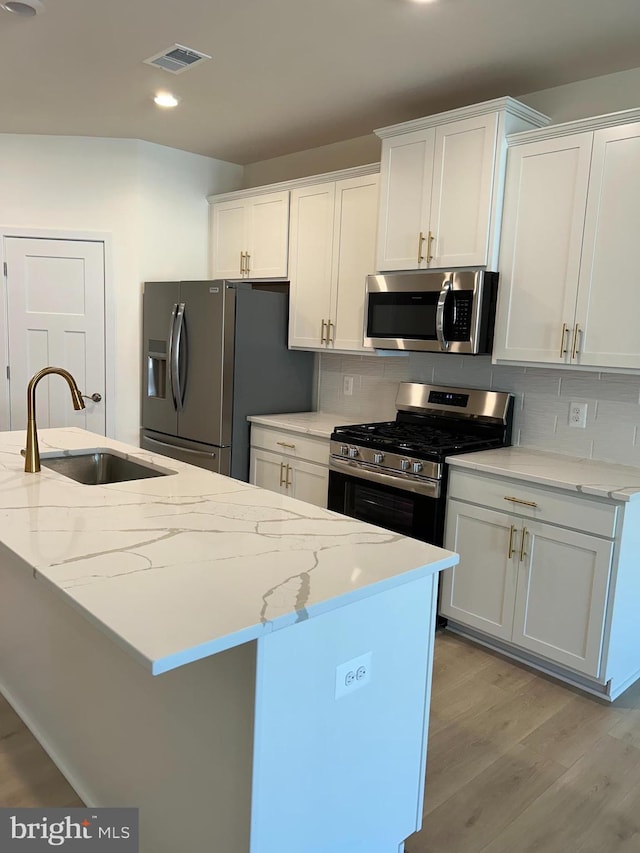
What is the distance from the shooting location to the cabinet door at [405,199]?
10.4ft

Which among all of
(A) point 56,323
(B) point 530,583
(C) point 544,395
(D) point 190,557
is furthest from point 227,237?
(D) point 190,557

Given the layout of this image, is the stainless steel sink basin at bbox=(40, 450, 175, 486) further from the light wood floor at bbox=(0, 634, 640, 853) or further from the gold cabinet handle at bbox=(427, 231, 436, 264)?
the gold cabinet handle at bbox=(427, 231, 436, 264)

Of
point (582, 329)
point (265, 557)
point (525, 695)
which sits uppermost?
point (582, 329)

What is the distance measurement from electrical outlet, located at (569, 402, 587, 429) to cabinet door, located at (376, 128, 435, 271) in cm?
100

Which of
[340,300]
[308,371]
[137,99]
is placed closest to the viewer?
[137,99]

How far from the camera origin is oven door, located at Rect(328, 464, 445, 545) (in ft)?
9.89

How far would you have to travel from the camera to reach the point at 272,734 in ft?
4.29

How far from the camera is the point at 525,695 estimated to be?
8.70 feet

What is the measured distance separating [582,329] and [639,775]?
1.68 metres

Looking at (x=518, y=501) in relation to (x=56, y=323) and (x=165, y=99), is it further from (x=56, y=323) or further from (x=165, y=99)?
(x=56, y=323)

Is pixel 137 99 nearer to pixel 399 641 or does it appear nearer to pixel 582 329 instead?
pixel 582 329

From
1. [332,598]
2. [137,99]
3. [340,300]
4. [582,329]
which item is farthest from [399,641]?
[137,99]

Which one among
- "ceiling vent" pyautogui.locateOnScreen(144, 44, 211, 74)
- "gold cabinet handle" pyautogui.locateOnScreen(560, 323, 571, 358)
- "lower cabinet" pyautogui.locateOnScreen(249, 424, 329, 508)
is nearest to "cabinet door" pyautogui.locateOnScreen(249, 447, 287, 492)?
"lower cabinet" pyautogui.locateOnScreen(249, 424, 329, 508)

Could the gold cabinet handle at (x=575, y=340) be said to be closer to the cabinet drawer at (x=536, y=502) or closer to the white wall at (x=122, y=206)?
the cabinet drawer at (x=536, y=502)
